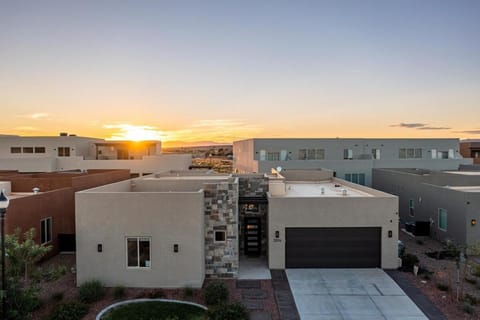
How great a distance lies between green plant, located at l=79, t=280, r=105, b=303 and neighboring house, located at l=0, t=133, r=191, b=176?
71.7ft

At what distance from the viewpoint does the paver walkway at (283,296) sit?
28.8 feet

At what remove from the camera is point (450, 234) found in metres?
15.1

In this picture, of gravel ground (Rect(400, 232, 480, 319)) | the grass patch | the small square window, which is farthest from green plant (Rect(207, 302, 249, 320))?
gravel ground (Rect(400, 232, 480, 319))

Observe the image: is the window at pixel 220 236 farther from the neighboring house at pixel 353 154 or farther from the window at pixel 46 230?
the neighboring house at pixel 353 154

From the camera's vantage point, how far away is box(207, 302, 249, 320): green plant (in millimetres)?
8166

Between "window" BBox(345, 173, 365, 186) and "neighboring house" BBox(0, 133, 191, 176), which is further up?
"neighboring house" BBox(0, 133, 191, 176)

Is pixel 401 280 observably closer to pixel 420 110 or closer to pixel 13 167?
pixel 420 110

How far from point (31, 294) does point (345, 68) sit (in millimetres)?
19456

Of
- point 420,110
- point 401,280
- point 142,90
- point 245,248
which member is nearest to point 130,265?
point 245,248

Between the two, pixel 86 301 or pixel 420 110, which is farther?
pixel 420 110

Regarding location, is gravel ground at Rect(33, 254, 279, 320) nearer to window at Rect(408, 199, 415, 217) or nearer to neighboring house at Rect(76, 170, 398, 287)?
neighboring house at Rect(76, 170, 398, 287)

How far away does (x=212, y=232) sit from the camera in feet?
38.3

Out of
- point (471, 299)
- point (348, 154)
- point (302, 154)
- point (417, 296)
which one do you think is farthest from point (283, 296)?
point (348, 154)

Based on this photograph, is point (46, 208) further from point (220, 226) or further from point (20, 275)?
point (220, 226)
